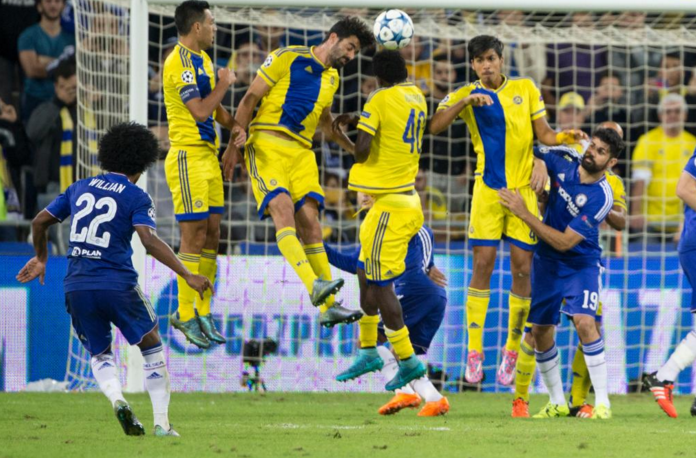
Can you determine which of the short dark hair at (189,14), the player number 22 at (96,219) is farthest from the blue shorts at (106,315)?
the short dark hair at (189,14)

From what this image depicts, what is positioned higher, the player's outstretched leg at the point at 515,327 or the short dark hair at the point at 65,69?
the short dark hair at the point at 65,69

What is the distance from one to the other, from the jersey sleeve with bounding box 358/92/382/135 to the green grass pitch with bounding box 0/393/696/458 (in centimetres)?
212

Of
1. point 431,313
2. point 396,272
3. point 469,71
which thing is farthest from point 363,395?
point 469,71

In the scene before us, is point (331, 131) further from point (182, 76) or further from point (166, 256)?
point (166, 256)

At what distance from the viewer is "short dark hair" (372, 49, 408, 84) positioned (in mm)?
8594

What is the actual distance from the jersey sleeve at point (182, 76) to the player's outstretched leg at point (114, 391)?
7.43 feet

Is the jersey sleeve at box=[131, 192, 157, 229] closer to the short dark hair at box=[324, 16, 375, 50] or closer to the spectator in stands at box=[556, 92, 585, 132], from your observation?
the short dark hair at box=[324, 16, 375, 50]

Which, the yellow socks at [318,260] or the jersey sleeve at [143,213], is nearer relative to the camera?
the jersey sleeve at [143,213]

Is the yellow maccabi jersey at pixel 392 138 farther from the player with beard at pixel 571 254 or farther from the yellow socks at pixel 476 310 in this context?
the yellow socks at pixel 476 310

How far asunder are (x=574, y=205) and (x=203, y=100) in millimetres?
2902

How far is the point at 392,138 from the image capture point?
8.62m

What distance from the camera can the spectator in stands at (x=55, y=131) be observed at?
1295 cm

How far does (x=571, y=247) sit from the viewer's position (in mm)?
8688

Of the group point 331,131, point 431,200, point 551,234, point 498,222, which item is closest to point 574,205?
point 551,234
